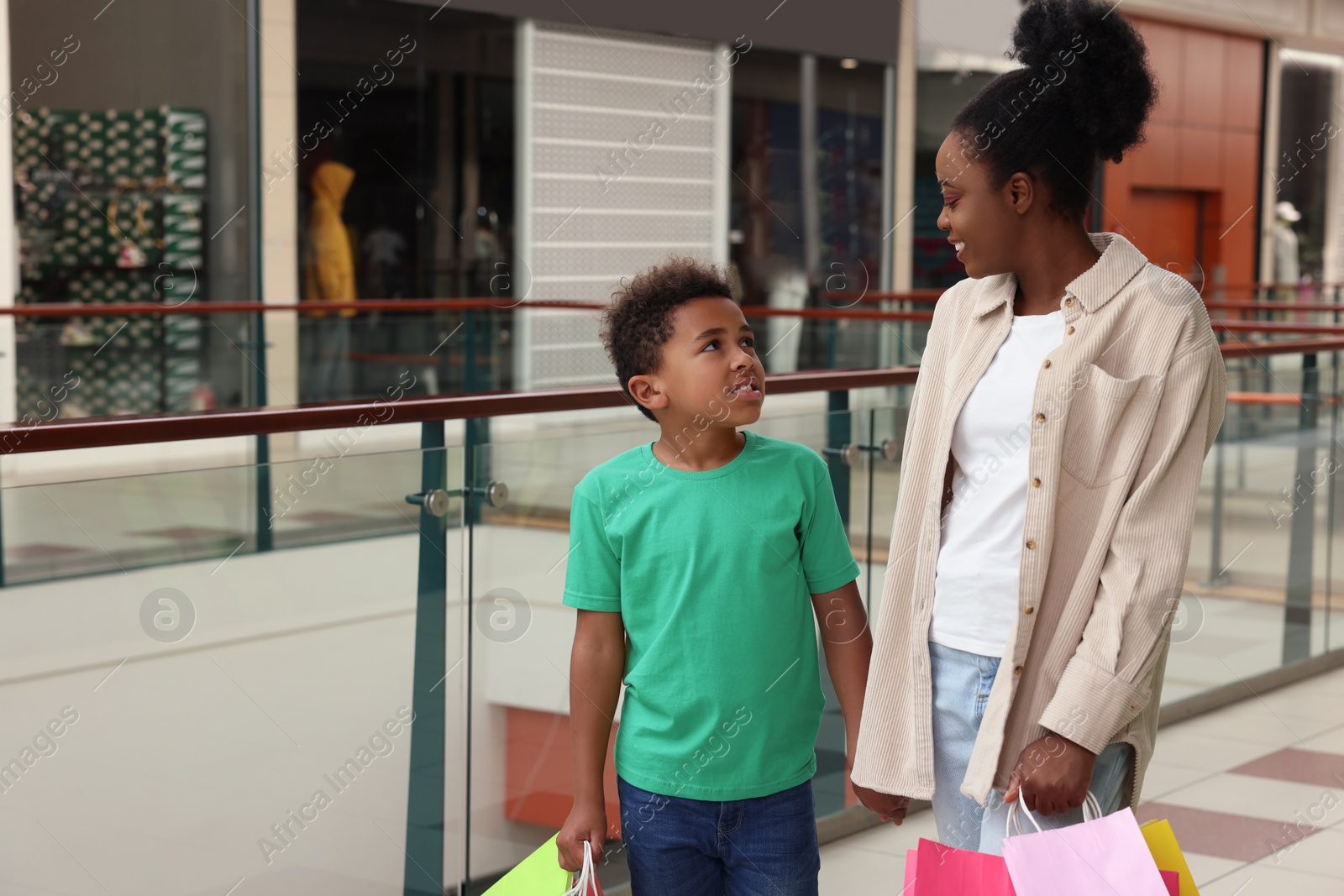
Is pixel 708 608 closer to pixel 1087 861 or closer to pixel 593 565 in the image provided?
pixel 593 565

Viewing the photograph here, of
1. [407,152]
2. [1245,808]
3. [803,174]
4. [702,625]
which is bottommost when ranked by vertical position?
[1245,808]

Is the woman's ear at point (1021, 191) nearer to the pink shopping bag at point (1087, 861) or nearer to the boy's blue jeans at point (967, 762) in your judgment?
the boy's blue jeans at point (967, 762)

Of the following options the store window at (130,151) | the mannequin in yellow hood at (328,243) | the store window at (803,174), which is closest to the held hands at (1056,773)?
the store window at (130,151)

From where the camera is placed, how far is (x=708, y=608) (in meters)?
1.71

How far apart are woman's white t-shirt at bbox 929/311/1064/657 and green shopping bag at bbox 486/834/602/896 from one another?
0.47 m

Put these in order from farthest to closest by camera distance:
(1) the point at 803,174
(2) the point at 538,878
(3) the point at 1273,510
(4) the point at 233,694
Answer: (1) the point at 803,174
(3) the point at 1273,510
(4) the point at 233,694
(2) the point at 538,878

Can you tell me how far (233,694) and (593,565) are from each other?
3.03ft

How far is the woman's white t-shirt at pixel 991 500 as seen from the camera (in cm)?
156

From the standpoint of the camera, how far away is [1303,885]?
10.3 ft

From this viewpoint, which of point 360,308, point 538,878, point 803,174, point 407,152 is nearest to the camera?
point 538,878

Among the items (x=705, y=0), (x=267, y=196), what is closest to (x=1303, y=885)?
(x=267, y=196)

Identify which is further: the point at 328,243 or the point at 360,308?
the point at 328,243

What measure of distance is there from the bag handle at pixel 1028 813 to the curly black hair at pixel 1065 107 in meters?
0.62

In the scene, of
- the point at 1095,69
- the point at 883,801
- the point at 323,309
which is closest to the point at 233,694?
the point at 883,801
